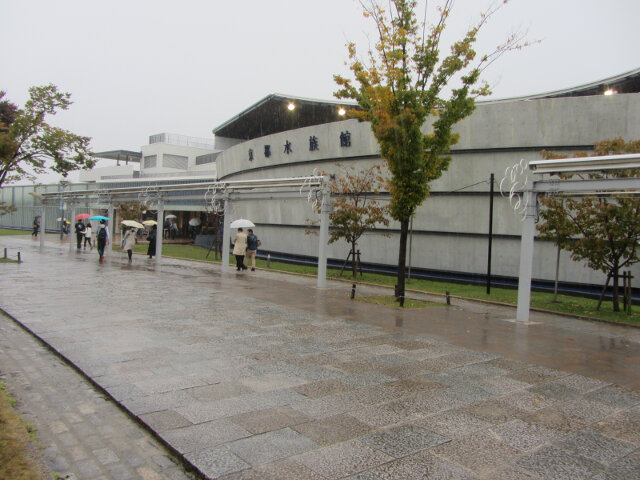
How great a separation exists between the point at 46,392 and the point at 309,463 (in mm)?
3381

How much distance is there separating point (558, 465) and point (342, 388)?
8.07 feet

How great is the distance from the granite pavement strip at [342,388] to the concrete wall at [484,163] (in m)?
7.71

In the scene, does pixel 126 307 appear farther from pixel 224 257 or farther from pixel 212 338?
pixel 224 257

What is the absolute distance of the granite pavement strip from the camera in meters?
4.18

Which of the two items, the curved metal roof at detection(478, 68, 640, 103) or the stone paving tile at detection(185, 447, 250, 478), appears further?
the curved metal roof at detection(478, 68, 640, 103)

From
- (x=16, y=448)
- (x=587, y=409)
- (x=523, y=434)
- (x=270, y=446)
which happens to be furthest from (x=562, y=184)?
(x=16, y=448)

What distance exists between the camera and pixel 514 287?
18953 mm

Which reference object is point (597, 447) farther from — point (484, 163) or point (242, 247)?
point (242, 247)

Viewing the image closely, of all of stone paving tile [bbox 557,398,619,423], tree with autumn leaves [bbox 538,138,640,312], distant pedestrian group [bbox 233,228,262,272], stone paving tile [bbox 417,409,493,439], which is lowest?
stone paving tile [bbox 557,398,619,423]

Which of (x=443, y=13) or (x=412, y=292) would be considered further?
(x=412, y=292)

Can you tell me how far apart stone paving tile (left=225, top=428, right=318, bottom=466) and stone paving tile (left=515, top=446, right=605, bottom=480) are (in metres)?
1.79

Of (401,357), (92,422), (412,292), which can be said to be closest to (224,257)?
(412,292)

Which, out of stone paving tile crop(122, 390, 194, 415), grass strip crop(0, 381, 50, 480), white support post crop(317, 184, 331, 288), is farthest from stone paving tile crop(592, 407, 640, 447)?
white support post crop(317, 184, 331, 288)

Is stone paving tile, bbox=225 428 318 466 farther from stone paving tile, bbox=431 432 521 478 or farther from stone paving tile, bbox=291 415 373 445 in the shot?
Result: stone paving tile, bbox=431 432 521 478
